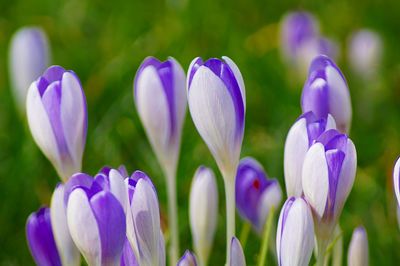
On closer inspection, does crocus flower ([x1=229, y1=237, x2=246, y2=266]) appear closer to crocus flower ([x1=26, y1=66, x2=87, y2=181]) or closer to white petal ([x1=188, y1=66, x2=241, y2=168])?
white petal ([x1=188, y1=66, x2=241, y2=168])

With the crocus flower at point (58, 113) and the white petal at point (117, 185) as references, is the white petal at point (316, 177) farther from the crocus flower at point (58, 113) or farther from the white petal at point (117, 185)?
the crocus flower at point (58, 113)

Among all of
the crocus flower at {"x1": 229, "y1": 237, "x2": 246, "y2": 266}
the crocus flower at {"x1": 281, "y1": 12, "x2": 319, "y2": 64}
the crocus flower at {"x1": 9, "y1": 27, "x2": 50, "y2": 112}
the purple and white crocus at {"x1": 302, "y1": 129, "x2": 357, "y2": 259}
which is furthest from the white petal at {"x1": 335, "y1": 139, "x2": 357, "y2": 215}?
the crocus flower at {"x1": 281, "y1": 12, "x2": 319, "y2": 64}

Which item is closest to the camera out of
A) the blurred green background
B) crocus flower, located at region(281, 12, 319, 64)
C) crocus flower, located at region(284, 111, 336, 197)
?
crocus flower, located at region(284, 111, 336, 197)

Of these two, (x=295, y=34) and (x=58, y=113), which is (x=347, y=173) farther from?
(x=295, y=34)

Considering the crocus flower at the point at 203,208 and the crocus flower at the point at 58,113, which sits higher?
the crocus flower at the point at 58,113

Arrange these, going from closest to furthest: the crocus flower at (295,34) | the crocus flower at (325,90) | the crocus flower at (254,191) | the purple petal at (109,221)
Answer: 1. the purple petal at (109,221)
2. the crocus flower at (325,90)
3. the crocus flower at (254,191)
4. the crocus flower at (295,34)

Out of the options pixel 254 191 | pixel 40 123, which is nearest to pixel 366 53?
pixel 254 191

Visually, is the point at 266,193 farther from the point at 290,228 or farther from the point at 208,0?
the point at 208,0

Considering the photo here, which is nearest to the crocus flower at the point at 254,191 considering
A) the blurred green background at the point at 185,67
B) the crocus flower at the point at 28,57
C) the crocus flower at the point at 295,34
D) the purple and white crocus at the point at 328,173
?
the purple and white crocus at the point at 328,173
